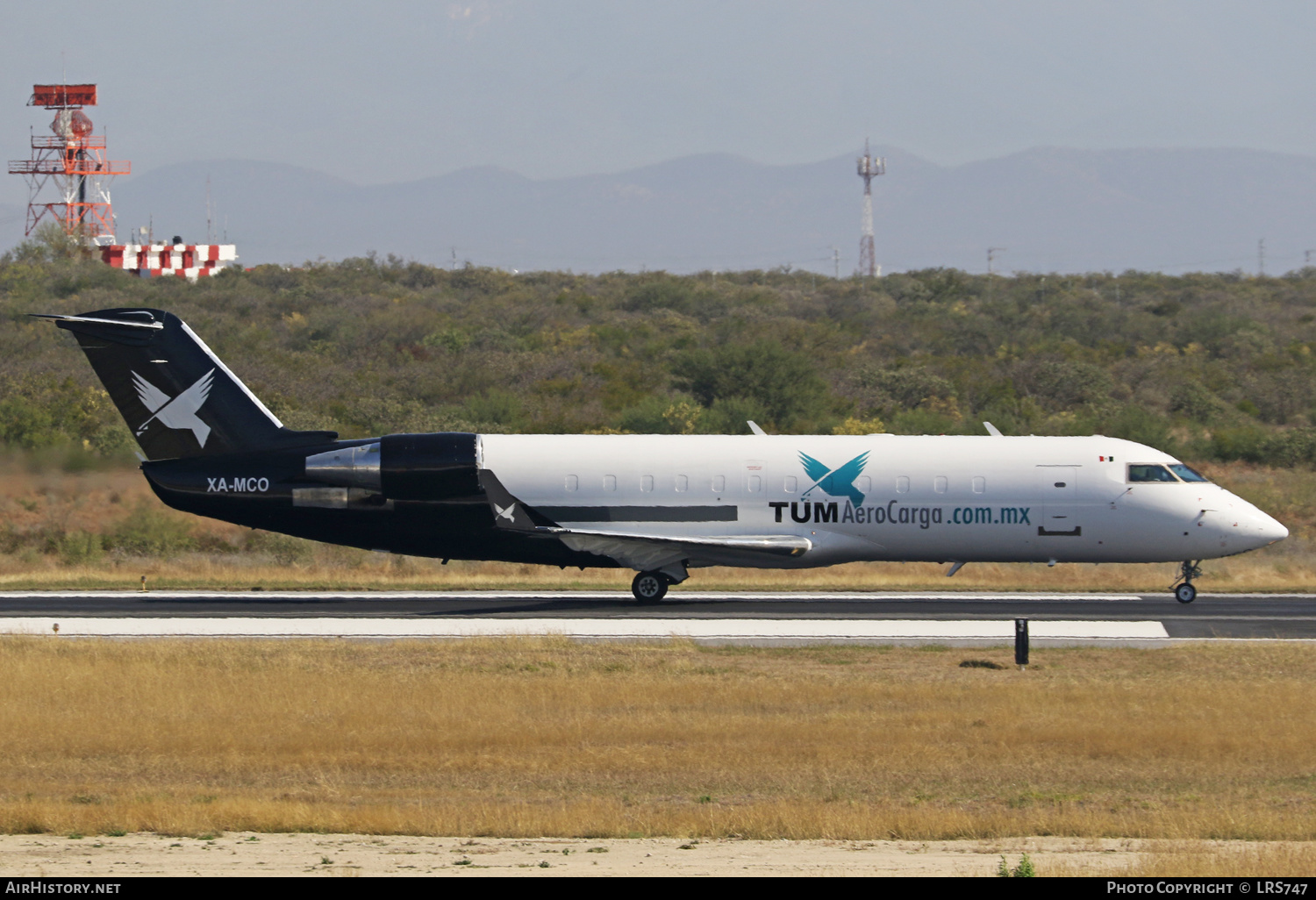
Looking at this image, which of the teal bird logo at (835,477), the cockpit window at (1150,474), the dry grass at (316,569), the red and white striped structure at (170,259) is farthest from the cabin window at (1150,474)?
the red and white striped structure at (170,259)

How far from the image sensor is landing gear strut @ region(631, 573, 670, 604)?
3177cm

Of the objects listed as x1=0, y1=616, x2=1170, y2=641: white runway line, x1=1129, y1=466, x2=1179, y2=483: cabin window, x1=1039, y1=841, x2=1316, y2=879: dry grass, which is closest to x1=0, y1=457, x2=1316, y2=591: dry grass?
x1=1129, y1=466, x2=1179, y2=483: cabin window

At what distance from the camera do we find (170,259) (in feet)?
375

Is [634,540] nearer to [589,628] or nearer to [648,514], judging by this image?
[648,514]

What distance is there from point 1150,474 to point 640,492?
36.9 feet

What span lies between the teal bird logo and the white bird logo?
1305 centimetres

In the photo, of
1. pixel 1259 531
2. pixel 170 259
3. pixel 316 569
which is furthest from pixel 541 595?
pixel 170 259

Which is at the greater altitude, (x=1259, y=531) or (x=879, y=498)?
(x=879, y=498)

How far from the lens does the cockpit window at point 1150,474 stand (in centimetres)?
3184

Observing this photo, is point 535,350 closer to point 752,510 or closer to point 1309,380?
point 1309,380

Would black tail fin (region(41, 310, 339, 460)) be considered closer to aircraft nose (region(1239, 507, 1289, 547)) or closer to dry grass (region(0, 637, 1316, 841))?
dry grass (region(0, 637, 1316, 841))

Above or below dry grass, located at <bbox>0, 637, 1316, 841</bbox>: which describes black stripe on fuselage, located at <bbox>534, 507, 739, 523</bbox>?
above

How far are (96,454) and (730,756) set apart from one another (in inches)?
1028
